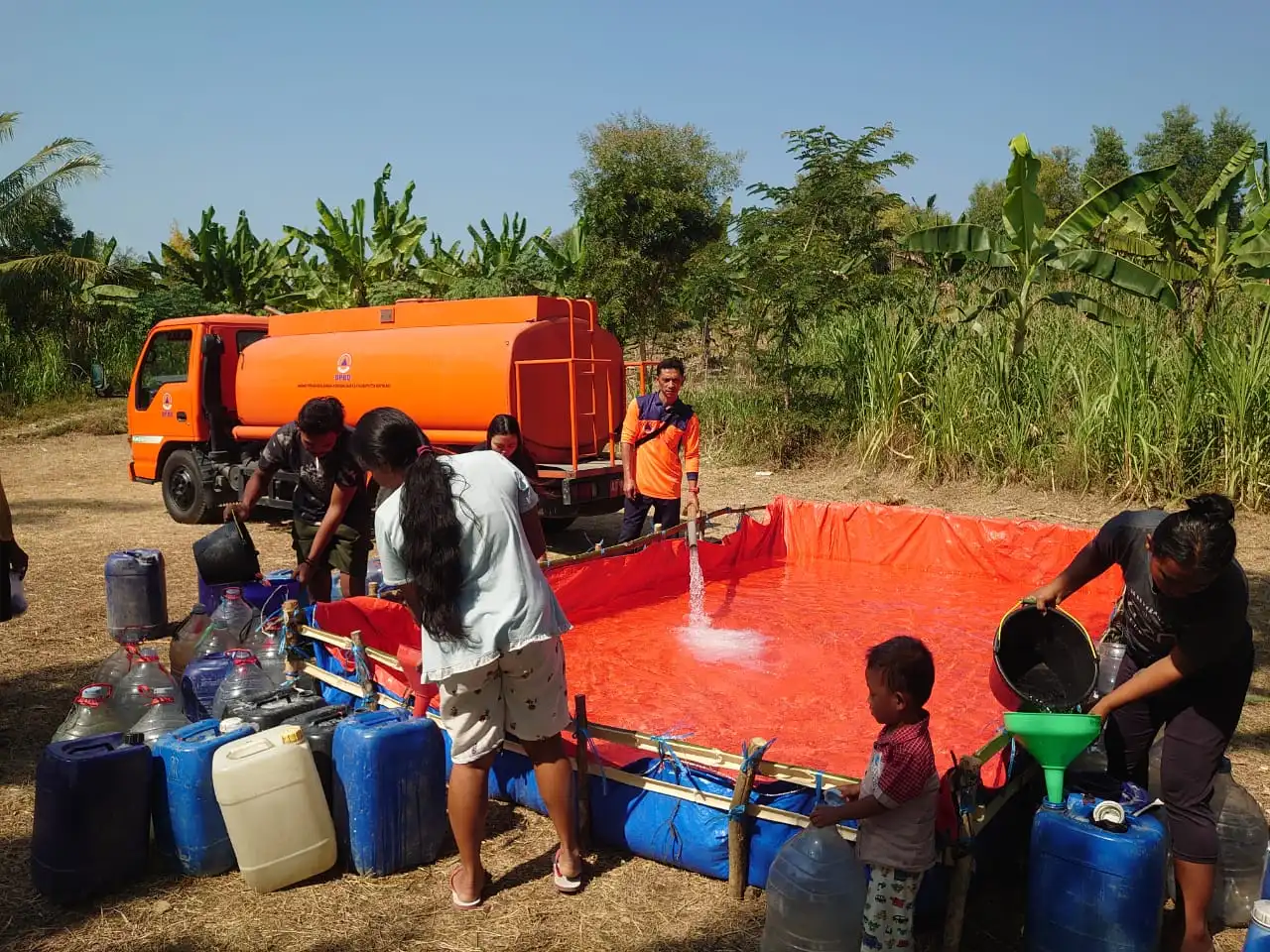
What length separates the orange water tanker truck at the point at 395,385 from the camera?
8672 mm

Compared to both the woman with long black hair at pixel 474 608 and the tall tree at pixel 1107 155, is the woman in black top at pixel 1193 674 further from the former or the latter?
the tall tree at pixel 1107 155

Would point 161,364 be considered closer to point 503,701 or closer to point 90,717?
point 90,717

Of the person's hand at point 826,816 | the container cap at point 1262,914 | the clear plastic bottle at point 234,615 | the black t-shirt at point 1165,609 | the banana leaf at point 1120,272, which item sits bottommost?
the container cap at point 1262,914

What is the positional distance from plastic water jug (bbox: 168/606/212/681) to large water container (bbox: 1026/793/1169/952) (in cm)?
412

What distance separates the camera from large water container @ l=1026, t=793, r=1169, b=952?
9.04ft

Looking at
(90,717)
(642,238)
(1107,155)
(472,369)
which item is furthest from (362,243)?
(1107,155)

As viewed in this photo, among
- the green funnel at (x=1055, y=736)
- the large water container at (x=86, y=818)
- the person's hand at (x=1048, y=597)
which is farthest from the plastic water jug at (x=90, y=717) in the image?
the person's hand at (x=1048, y=597)

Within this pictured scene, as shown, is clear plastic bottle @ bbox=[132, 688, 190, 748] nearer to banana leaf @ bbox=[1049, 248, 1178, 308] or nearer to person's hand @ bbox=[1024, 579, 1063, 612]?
person's hand @ bbox=[1024, 579, 1063, 612]

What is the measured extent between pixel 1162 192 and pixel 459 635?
1279cm

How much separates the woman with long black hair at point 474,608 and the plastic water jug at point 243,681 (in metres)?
1.51

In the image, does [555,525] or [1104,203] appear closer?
[555,525]

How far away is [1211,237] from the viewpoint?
12586 mm

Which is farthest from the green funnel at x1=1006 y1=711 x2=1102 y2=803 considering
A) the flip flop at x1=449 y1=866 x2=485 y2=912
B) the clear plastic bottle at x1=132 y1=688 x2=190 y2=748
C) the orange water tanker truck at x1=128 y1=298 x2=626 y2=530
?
the orange water tanker truck at x1=128 y1=298 x2=626 y2=530

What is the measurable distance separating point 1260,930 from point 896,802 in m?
0.92
